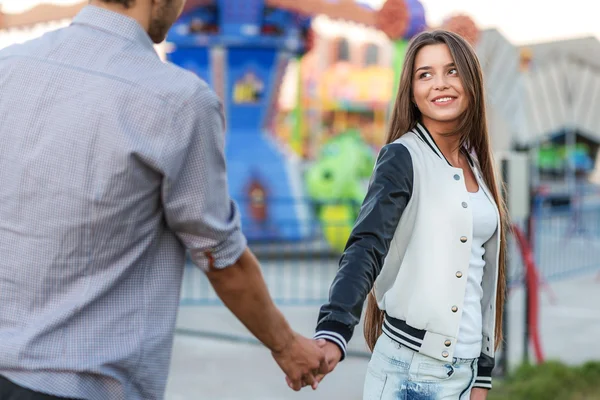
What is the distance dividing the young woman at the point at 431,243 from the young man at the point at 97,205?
471 millimetres

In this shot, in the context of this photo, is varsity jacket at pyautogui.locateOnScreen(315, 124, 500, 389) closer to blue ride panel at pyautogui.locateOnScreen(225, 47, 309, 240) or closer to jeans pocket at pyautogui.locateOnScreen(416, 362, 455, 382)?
jeans pocket at pyautogui.locateOnScreen(416, 362, 455, 382)

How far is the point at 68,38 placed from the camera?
1.71 metres

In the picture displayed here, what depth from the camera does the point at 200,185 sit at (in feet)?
5.51

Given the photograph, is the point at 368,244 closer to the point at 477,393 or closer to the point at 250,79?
the point at 477,393

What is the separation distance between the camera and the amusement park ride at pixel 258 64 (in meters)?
11.7

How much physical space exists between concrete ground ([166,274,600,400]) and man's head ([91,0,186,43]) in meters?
3.61

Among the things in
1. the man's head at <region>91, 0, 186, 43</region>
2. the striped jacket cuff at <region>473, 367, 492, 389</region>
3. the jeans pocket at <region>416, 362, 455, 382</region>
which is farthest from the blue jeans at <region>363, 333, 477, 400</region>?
→ the man's head at <region>91, 0, 186, 43</region>

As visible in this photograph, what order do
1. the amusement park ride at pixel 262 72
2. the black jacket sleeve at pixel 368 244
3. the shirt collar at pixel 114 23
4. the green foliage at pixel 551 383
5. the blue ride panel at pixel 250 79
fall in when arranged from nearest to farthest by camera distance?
the shirt collar at pixel 114 23, the black jacket sleeve at pixel 368 244, the green foliage at pixel 551 383, the amusement park ride at pixel 262 72, the blue ride panel at pixel 250 79

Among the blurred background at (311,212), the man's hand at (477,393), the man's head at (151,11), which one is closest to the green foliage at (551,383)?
the blurred background at (311,212)

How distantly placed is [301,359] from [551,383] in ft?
11.1

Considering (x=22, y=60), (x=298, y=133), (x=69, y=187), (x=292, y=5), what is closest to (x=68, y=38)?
(x=22, y=60)

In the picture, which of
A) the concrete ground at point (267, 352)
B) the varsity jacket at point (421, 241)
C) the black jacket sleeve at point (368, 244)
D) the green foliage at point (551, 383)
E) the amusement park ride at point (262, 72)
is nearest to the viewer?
the black jacket sleeve at point (368, 244)

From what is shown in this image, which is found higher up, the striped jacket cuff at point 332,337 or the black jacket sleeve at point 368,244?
the black jacket sleeve at point 368,244

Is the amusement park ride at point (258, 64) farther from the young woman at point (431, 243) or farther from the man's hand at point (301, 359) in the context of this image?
the man's hand at point (301, 359)
